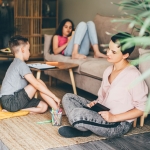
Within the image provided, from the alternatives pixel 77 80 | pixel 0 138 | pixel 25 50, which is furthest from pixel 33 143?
pixel 77 80

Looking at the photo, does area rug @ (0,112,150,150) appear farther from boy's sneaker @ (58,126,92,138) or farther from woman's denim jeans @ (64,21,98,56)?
A: woman's denim jeans @ (64,21,98,56)

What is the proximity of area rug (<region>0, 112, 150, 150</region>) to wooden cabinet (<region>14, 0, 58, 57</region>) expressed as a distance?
118 inches

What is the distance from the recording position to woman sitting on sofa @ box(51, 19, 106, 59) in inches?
164

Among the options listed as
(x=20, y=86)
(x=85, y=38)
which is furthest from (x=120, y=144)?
(x=85, y=38)

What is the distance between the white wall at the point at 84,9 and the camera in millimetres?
5020

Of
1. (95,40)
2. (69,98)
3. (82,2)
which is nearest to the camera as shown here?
(69,98)

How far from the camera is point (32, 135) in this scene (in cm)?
273

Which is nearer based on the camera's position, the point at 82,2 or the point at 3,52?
the point at 3,52

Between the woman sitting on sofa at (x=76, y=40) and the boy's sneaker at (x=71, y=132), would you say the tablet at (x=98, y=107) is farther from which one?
the woman sitting on sofa at (x=76, y=40)

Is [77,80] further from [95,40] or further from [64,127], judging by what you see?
[64,127]

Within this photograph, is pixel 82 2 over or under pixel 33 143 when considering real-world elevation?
over

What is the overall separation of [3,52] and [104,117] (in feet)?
7.38

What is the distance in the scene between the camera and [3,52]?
4.47 metres

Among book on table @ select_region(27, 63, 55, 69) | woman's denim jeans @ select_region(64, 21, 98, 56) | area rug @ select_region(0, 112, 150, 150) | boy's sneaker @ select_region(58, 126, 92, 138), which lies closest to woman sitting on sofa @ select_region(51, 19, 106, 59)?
woman's denim jeans @ select_region(64, 21, 98, 56)
